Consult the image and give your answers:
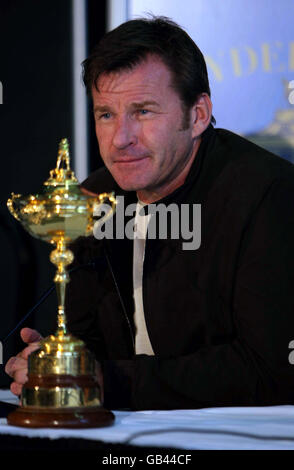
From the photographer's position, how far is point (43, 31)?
10.7 ft

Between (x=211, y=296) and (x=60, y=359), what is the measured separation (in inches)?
23.2

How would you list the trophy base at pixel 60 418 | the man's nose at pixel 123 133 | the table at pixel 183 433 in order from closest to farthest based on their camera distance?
the table at pixel 183 433 < the trophy base at pixel 60 418 < the man's nose at pixel 123 133

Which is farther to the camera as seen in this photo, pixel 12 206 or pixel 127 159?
pixel 127 159

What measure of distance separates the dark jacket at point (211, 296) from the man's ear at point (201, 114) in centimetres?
3

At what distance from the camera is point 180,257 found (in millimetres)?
1772

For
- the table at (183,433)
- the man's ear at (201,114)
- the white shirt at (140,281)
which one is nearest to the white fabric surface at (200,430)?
the table at (183,433)

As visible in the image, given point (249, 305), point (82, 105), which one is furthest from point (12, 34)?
point (249, 305)

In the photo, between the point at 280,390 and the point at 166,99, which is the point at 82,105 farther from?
the point at 280,390

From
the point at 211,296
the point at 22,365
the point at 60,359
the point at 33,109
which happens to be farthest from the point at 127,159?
the point at 33,109

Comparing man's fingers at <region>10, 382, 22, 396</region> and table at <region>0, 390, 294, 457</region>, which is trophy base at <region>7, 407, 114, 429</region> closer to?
table at <region>0, 390, 294, 457</region>

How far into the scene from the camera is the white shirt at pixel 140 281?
1.86 m

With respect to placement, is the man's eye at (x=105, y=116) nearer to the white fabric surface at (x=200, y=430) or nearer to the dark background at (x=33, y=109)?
the white fabric surface at (x=200, y=430)

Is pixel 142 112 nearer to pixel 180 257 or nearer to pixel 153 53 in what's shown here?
pixel 153 53

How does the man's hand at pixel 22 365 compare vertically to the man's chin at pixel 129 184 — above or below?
below
